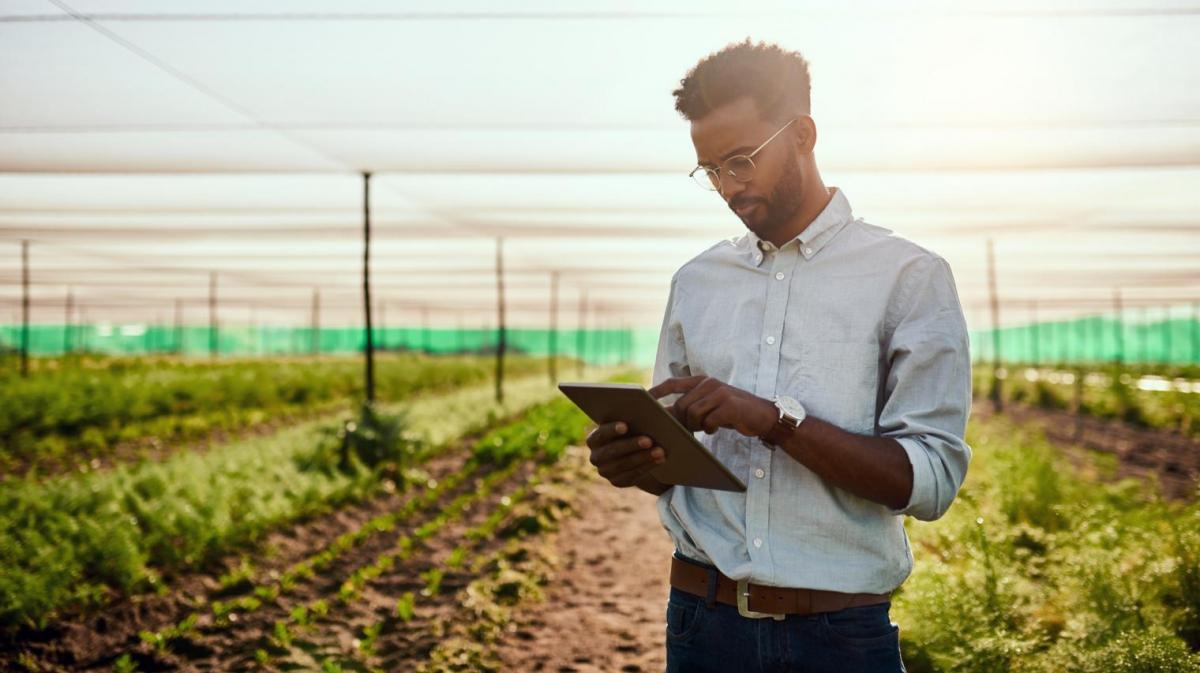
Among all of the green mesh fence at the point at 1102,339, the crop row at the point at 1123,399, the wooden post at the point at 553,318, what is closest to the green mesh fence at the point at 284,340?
the wooden post at the point at 553,318

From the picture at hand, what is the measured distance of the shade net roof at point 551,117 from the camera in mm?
4398

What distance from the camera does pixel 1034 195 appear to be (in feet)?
25.3

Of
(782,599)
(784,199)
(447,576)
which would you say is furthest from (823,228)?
(447,576)

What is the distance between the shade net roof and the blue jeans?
8.39 feet

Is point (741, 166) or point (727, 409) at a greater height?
point (741, 166)

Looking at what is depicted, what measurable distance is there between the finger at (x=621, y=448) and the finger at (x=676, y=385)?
0.09 m

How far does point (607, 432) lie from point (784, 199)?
55 centimetres

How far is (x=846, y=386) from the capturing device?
60.0 inches

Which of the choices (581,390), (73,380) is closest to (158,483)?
(581,390)

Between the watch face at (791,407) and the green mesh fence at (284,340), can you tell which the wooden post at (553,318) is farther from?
the green mesh fence at (284,340)

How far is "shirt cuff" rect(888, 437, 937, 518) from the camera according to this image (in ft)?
4.52

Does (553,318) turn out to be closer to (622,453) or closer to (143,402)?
(143,402)

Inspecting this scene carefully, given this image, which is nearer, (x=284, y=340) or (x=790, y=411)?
(x=790, y=411)

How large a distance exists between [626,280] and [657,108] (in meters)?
13.1
